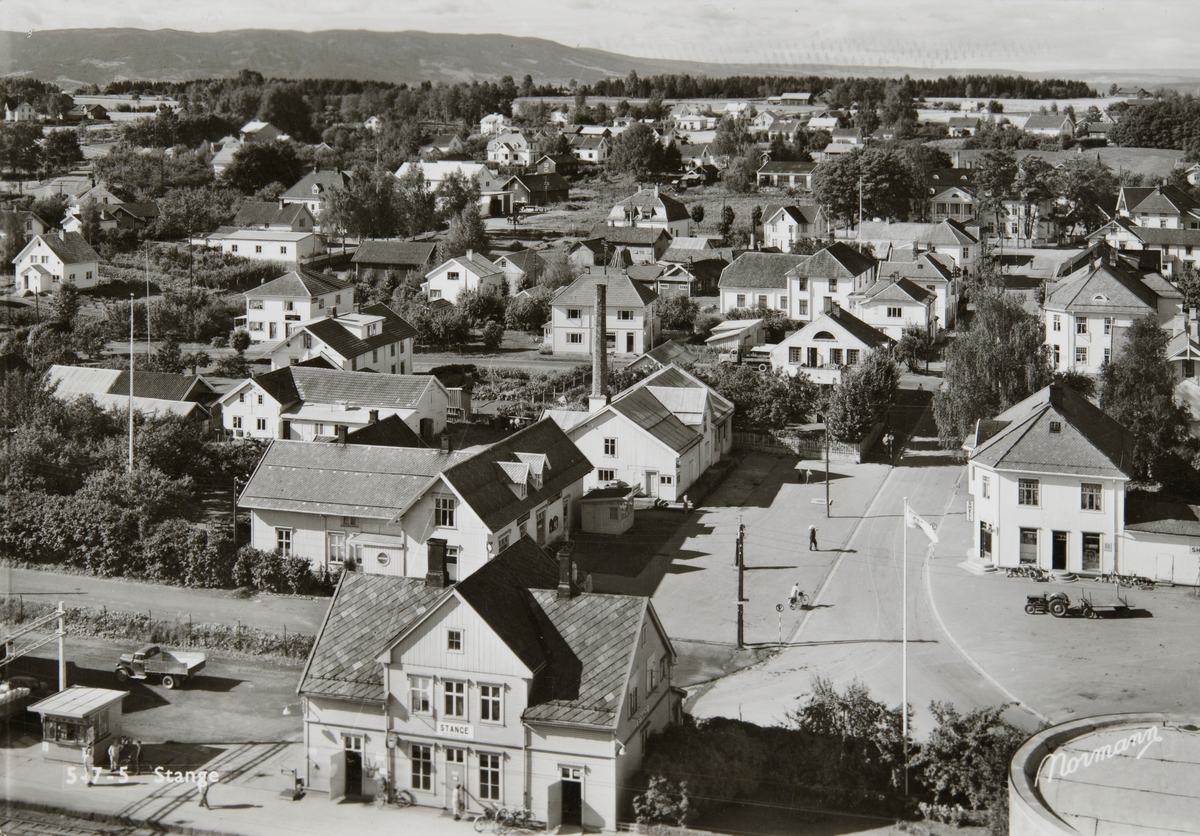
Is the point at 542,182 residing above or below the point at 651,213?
above

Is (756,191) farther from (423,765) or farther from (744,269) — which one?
(423,765)

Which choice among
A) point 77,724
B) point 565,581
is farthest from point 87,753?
point 565,581

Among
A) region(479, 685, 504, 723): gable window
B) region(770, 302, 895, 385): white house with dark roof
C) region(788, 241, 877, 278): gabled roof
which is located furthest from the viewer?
region(788, 241, 877, 278): gabled roof

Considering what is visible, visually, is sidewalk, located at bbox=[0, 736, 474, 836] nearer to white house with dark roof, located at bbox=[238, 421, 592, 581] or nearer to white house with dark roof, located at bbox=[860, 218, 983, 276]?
white house with dark roof, located at bbox=[238, 421, 592, 581]

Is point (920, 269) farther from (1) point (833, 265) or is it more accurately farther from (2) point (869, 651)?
(2) point (869, 651)

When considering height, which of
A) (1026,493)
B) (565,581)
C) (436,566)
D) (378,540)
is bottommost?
(378,540)

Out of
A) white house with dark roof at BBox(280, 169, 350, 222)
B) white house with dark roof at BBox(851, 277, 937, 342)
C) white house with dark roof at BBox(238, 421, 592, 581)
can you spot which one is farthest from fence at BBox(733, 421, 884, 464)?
white house with dark roof at BBox(280, 169, 350, 222)
